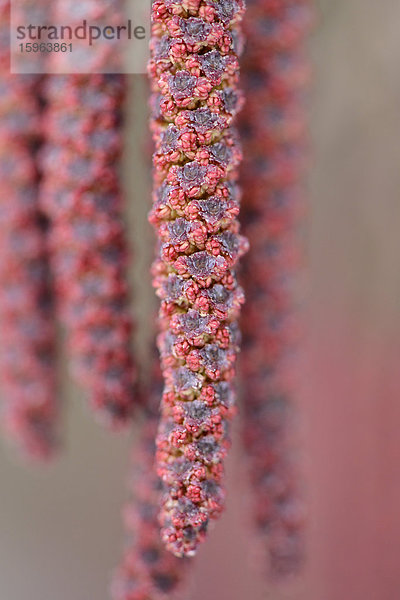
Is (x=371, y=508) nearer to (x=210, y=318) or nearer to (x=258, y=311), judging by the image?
(x=258, y=311)

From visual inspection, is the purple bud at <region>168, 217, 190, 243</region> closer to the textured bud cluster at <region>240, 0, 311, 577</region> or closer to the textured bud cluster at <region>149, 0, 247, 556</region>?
the textured bud cluster at <region>149, 0, 247, 556</region>

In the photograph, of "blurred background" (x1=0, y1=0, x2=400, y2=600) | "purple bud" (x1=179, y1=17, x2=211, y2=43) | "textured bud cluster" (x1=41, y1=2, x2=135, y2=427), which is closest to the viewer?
"purple bud" (x1=179, y1=17, x2=211, y2=43)

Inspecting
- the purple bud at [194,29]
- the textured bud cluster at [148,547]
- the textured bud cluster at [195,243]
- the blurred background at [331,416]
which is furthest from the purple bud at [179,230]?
the blurred background at [331,416]

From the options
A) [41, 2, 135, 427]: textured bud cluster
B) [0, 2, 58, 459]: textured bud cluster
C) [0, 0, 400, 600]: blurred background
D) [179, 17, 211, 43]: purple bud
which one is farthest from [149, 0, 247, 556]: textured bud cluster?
[0, 0, 400, 600]: blurred background

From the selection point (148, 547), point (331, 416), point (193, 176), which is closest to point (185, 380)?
point (193, 176)

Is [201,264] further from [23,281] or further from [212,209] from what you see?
[23,281]

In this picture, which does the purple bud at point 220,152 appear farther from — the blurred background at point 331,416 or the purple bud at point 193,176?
the blurred background at point 331,416

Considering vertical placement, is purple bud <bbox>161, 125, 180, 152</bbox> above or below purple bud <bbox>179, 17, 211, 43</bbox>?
below
